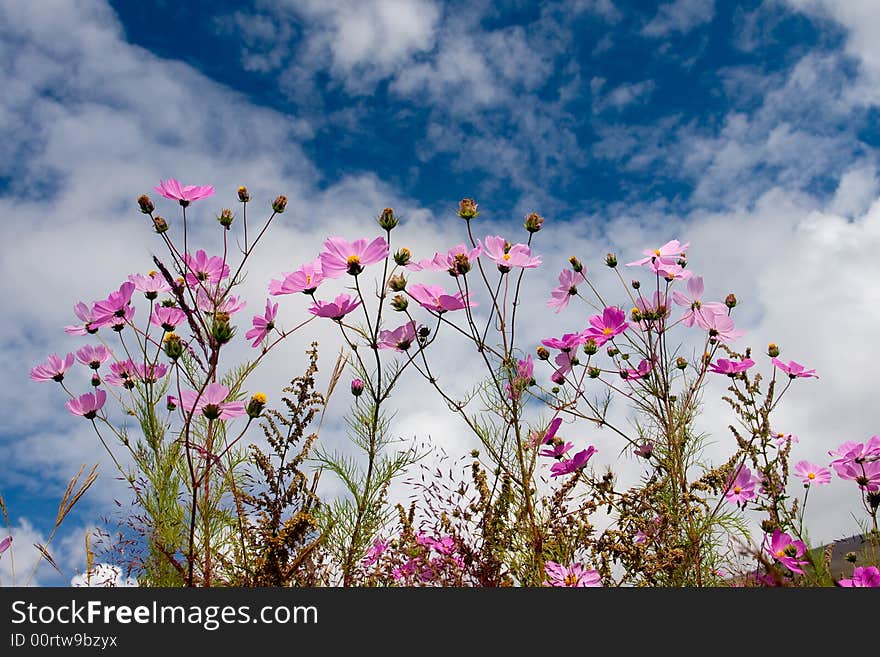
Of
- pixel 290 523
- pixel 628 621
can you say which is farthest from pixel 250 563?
pixel 628 621

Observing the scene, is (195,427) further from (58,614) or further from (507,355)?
(507,355)

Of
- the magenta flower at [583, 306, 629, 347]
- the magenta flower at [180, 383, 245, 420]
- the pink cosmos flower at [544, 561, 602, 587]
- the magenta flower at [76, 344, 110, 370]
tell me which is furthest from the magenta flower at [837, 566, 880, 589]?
the magenta flower at [76, 344, 110, 370]

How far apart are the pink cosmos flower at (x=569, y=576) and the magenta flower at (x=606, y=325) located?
2.27 ft

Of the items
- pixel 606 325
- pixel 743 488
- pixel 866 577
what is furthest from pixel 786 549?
pixel 606 325

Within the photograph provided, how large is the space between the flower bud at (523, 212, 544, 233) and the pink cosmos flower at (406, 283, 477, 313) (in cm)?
30

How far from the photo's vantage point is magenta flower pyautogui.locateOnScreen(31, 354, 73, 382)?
2018mm

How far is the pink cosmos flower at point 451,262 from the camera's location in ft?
5.62

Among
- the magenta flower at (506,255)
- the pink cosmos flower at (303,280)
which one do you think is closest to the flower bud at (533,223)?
the magenta flower at (506,255)

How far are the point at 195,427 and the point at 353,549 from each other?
574 millimetres

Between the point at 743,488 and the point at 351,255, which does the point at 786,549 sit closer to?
the point at 743,488

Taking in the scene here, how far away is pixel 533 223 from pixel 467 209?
211 millimetres

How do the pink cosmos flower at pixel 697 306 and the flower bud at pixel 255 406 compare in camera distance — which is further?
the pink cosmos flower at pixel 697 306

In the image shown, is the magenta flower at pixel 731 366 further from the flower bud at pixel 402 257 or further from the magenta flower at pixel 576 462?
the flower bud at pixel 402 257

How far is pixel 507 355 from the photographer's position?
1775mm
